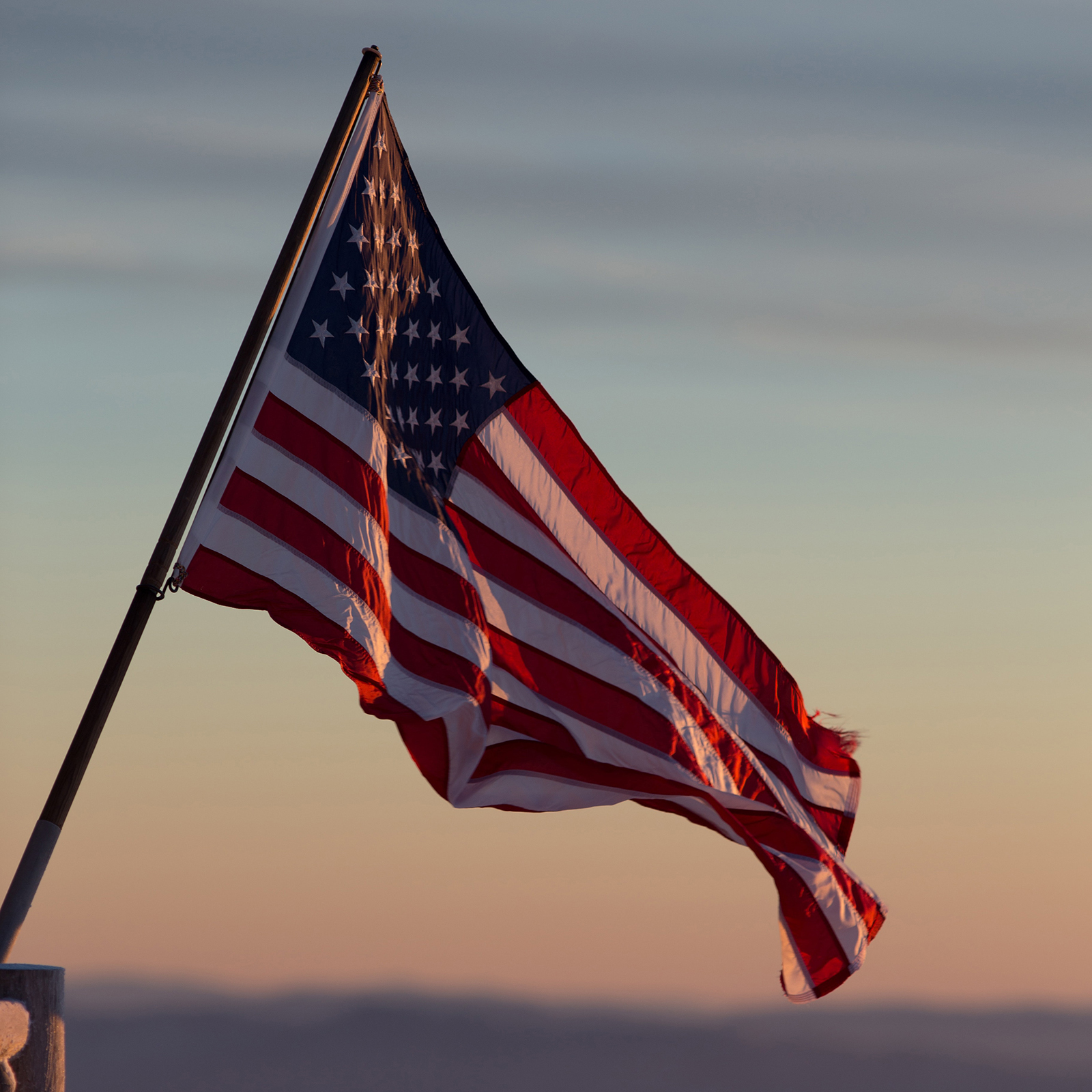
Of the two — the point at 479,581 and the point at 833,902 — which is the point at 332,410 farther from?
the point at 833,902

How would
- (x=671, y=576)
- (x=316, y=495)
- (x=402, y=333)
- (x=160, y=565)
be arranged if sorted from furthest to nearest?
(x=671, y=576) < (x=402, y=333) < (x=316, y=495) < (x=160, y=565)

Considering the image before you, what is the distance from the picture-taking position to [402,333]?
533 inches

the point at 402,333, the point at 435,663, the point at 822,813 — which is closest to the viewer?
the point at 435,663

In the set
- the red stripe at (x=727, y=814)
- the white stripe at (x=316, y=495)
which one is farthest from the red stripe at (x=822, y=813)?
the white stripe at (x=316, y=495)

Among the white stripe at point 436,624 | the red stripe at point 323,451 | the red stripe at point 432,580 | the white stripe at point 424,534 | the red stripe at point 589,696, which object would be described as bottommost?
the red stripe at point 589,696

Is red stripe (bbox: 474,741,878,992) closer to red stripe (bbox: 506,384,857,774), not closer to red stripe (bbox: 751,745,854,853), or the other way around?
red stripe (bbox: 751,745,854,853)

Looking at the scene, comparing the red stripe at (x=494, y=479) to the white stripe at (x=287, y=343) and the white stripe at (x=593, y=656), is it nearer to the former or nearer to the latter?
the white stripe at (x=593, y=656)

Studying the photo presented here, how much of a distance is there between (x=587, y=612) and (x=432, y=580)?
1608 millimetres

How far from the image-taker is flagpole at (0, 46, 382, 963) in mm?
10828

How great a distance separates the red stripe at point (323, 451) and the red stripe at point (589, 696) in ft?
5.18

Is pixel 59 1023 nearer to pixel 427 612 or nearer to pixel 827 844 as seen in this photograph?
pixel 427 612

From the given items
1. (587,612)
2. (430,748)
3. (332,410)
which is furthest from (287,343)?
(587,612)

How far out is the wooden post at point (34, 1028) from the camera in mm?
10156

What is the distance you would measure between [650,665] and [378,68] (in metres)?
5.13
